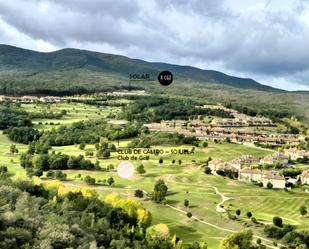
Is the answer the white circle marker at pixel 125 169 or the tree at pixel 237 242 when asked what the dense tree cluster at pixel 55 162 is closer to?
the white circle marker at pixel 125 169

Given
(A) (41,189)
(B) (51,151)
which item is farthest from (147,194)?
(B) (51,151)

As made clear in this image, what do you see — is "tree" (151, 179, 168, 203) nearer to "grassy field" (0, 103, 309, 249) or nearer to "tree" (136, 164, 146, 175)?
"grassy field" (0, 103, 309, 249)

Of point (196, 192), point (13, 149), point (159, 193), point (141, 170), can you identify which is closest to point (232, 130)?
point (141, 170)

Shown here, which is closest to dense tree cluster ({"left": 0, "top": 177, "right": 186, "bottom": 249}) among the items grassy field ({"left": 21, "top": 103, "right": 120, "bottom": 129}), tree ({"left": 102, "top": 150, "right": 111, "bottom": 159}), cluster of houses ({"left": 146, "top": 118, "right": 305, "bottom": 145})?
tree ({"left": 102, "top": 150, "right": 111, "bottom": 159})

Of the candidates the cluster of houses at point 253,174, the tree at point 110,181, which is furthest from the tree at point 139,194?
the cluster of houses at point 253,174

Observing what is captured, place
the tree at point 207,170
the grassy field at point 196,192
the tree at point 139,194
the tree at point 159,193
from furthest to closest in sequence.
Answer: the tree at point 207,170 → the tree at point 139,194 → the tree at point 159,193 → the grassy field at point 196,192

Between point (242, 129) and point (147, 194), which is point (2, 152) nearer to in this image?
point (147, 194)

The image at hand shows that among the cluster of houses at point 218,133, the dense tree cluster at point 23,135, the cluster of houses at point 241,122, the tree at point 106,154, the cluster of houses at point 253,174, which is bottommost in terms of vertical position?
the cluster of houses at point 253,174
